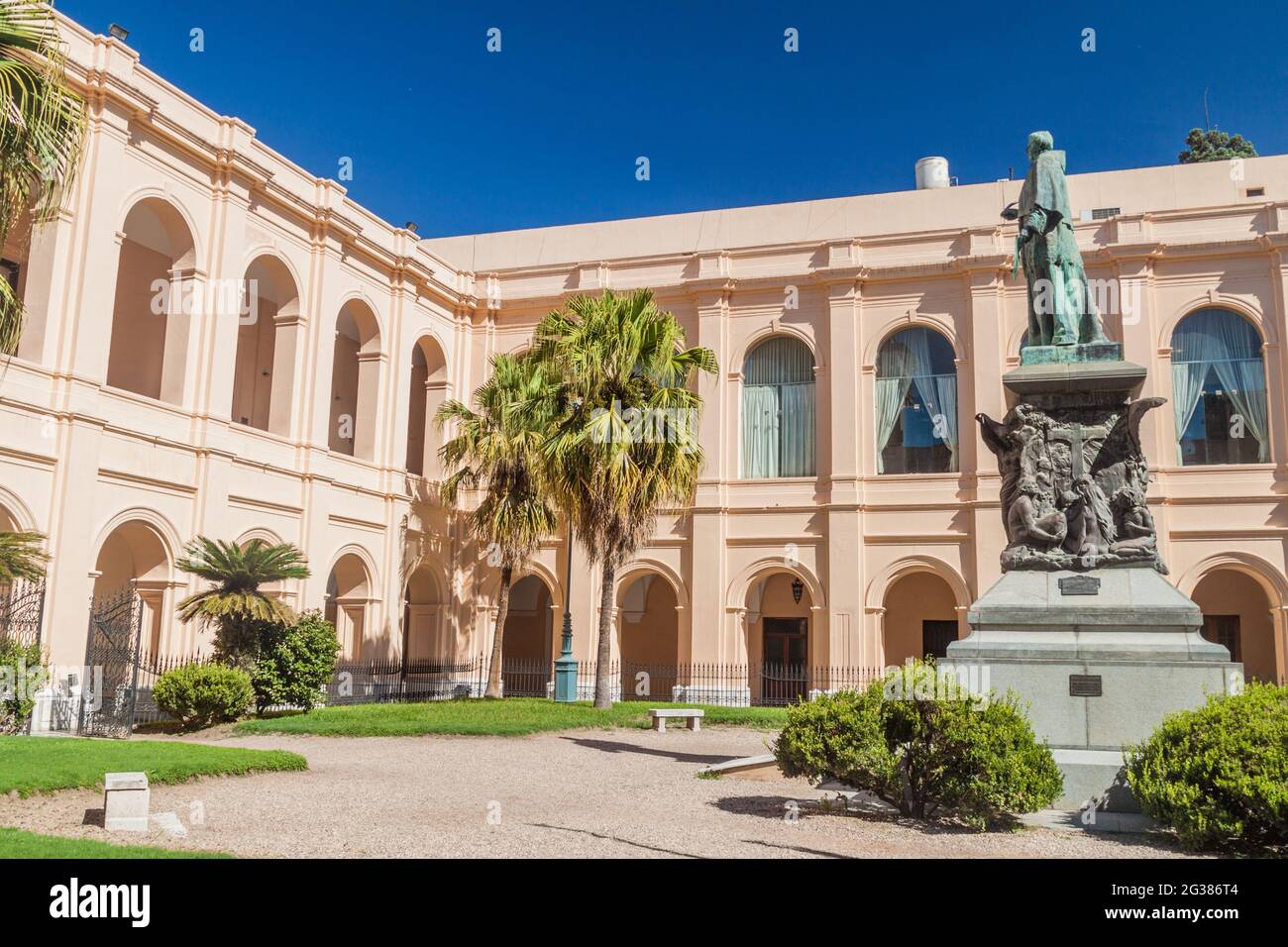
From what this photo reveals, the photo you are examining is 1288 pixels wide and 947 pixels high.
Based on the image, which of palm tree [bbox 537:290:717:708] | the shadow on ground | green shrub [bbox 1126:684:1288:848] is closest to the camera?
green shrub [bbox 1126:684:1288:848]

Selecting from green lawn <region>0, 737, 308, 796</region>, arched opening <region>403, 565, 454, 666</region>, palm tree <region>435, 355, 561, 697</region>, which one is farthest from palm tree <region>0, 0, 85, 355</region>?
arched opening <region>403, 565, 454, 666</region>

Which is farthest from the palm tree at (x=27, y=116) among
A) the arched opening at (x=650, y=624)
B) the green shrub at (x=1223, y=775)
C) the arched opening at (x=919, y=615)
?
the arched opening at (x=919, y=615)

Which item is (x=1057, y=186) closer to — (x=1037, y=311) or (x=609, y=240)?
(x=1037, y=311)

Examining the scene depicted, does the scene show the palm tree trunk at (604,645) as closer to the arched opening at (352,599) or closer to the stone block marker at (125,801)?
the arched opening at (352,599)

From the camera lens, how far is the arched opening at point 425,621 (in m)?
24.9

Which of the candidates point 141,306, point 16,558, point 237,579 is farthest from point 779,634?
point 16,558

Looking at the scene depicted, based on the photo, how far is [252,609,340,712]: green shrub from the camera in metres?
16.7

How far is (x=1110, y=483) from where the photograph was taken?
9344 millimetres

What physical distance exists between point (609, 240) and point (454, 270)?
5000mm

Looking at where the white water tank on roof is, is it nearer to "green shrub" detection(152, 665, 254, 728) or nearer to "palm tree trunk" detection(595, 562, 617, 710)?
"palm tree trunk" detection(595, 562, 617, 710)

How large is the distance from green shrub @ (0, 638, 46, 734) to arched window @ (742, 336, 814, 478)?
16.0 meters

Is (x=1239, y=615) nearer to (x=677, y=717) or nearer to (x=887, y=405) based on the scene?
(x=887, y=405)

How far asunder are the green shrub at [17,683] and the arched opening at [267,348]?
26.5ft
